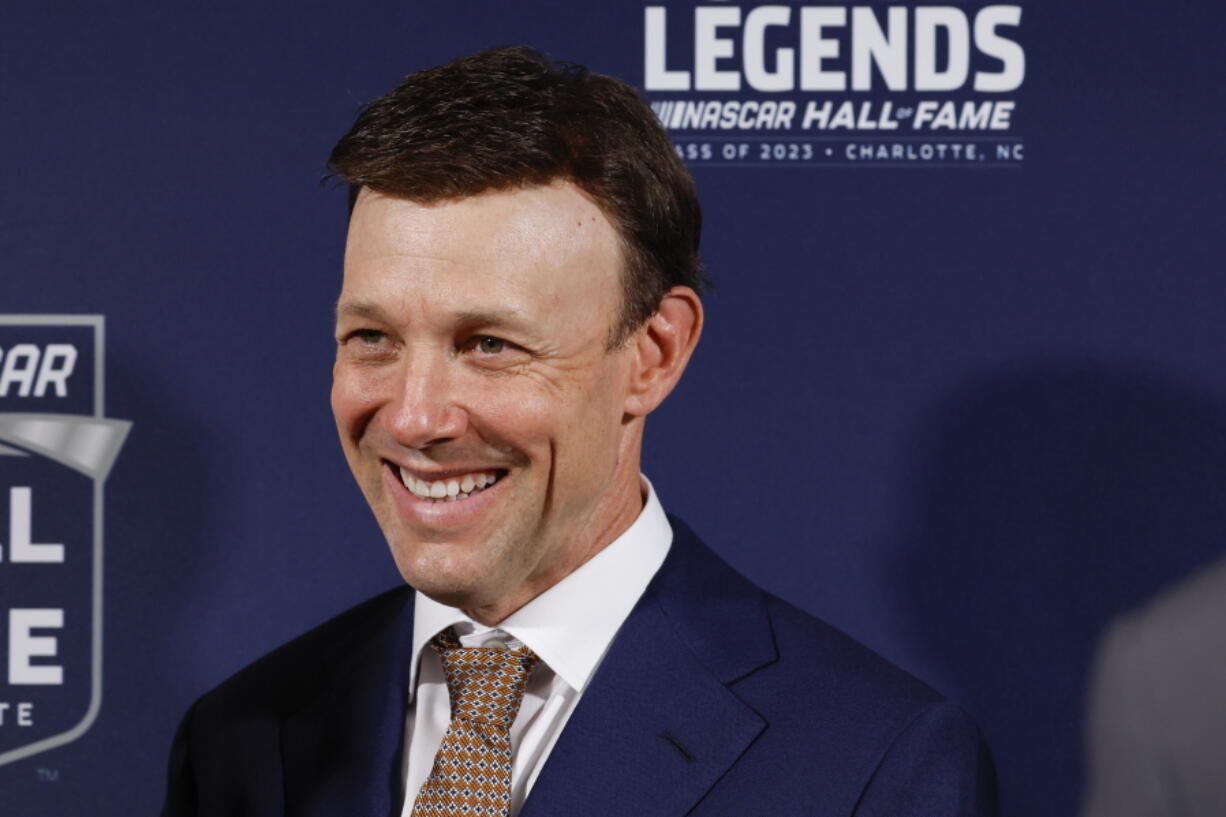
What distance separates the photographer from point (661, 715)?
143 centimetres

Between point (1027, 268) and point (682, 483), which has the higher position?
point (1027, 268)

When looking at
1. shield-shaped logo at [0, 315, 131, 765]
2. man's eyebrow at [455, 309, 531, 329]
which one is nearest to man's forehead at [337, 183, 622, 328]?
man's eyebrow at [455, 309, 531, 329]

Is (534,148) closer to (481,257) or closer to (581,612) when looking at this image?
(481,257)

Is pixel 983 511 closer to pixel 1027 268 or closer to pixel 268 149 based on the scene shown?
pixel 1027 268

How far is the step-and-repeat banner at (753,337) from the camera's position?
80.9 inches

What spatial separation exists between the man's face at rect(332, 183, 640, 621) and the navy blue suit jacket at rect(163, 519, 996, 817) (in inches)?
6.2

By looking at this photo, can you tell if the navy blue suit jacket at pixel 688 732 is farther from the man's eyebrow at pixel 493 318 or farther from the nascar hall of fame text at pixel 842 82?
the nascar hall of fame text at pixel 842 82

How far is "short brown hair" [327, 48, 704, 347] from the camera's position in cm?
134

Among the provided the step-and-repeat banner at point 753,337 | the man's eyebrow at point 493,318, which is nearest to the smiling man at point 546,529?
the man's eyebrow at point 493,318

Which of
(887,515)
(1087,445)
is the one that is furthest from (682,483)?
(1087,445)

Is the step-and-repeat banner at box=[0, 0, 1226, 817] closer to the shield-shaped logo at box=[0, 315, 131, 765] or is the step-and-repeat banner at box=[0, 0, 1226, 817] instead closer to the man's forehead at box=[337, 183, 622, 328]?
the shield-shaped logo at box=[0, 315, 131, 765]

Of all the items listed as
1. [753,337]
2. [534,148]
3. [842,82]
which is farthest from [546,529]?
[842,82]

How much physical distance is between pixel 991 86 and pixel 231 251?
1050 millimetres

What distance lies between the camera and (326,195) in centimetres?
214
